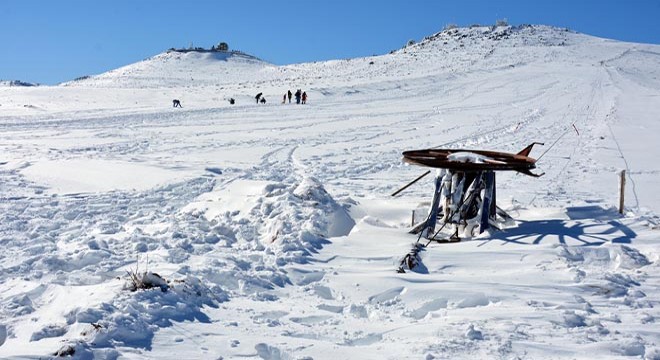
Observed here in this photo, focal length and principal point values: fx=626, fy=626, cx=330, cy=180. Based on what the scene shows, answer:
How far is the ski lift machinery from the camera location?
24.7 feet

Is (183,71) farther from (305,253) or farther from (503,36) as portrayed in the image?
(305,253)

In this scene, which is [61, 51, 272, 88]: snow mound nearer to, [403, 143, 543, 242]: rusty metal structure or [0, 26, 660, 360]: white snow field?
[0, 26, 660, 360]: white snow field

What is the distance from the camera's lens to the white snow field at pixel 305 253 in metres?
4.28

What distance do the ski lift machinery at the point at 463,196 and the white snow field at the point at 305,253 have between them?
0.33 meters

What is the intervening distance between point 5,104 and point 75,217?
27595 millimetres

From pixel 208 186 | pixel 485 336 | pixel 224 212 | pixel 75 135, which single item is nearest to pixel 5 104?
pixel 75 135

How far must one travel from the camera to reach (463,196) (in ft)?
26.1

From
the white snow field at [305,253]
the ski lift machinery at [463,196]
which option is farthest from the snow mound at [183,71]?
the ski lift machinery at [463,196]

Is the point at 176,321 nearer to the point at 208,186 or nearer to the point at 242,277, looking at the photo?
the point at 242,277

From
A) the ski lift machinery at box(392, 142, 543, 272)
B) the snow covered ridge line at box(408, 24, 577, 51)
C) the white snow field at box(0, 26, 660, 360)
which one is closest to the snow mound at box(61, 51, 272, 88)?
the snow covered ridge line at box(408, 24, 577, 51)

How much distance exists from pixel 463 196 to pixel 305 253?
2440 millimetres

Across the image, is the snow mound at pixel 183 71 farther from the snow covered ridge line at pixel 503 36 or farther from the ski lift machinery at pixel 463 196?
the ski lift machinery at pixel 463 196

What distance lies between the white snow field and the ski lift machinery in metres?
0.33

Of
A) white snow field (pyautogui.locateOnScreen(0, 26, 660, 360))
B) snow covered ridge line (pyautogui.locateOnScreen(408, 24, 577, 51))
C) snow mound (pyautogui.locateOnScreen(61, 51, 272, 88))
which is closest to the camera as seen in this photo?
white snow field (pyautogui.locateOnScreen(0, 26, 660, 360))
